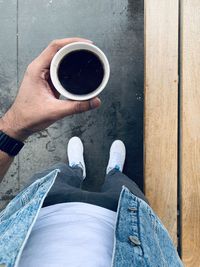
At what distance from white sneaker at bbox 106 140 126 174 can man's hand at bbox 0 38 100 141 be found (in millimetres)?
708

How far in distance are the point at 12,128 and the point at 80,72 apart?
0.26 m

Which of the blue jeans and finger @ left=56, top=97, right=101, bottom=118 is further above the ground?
finger @ left=56, top=97, right=101, bottom=118

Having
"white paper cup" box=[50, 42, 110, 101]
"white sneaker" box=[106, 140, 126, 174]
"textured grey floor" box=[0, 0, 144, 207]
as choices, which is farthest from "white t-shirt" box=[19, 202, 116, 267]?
"textured grey floor" box=[0, 0, 144, 207]

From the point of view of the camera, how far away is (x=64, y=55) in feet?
2.85

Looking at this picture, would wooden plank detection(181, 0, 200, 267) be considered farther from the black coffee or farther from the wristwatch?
the wristwatch

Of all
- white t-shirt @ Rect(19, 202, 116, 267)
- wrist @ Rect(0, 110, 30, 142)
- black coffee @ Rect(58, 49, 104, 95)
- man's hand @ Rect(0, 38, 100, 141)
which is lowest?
white t-shirt @ Rect(19, 202, 116, 267)

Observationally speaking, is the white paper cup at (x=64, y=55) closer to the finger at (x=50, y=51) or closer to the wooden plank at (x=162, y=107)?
the finger at (x=50, y=51)

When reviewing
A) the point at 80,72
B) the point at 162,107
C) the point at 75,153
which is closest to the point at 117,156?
the point at 75,153

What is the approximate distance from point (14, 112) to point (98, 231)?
0.39m

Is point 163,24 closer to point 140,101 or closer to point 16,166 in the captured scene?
point 140,101

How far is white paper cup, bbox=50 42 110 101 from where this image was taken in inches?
33.2

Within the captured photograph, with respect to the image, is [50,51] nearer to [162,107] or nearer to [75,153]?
[162,107]

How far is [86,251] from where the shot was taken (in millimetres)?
889

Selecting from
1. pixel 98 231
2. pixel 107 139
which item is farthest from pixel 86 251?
pixel 107 139
